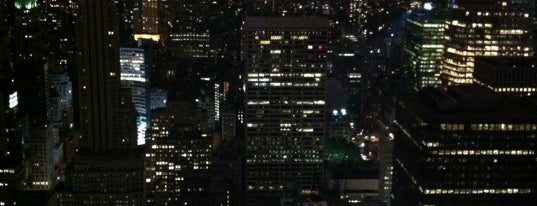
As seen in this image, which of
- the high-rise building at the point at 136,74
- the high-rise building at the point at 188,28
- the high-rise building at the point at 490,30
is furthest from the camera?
the high-rise building at the point at 188,28

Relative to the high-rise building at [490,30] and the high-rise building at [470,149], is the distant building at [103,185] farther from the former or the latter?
the high-rise building at [490,30]

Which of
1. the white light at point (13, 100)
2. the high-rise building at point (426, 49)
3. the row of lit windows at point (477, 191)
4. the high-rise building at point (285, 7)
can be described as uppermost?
the high-rise building at point (285, 7)

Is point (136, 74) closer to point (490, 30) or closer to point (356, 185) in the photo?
point (356, 185)

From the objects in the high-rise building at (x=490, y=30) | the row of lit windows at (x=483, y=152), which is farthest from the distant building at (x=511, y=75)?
the row of lit windows at (x=483, y=152)

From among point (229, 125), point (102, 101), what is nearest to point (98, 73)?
point (102, 101)

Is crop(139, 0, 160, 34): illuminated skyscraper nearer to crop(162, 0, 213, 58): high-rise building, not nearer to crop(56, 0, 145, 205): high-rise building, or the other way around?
crop(162, 0, 213, 58): high-rise building

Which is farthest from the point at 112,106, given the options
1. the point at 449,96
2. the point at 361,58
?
the point at 449,96

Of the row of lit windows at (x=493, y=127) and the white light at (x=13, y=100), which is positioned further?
the white light at (x=13, y=100)
